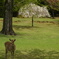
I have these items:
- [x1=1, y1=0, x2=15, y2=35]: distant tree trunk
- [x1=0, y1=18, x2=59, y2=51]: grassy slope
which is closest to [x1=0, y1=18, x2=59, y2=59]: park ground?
[x1=0, y1=18, x2=59, y2=51]: grassy slope

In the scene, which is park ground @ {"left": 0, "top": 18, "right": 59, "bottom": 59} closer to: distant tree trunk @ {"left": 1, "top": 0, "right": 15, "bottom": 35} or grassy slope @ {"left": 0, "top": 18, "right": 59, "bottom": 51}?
grassy slope @ {"left": 0, "top": 18, "right": 59, "bottom": 51}

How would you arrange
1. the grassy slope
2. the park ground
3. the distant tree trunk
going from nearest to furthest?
the park ground, the grassy slope, the distant tree trunk

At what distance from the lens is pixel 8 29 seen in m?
22.1

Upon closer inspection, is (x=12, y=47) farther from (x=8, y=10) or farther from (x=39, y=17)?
(x=39, y=17)

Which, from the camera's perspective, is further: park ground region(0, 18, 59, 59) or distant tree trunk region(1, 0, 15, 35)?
distant tree trunk region(1, 0, 15, 35)

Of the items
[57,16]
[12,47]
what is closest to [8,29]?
[12,47]

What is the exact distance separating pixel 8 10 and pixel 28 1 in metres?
6.16

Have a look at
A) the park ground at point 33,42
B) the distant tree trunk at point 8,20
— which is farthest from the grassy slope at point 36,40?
the distant tree trunk at point 8,20

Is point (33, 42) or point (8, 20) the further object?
point (8, 20)

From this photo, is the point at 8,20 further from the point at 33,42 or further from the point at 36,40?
the point at 33,42

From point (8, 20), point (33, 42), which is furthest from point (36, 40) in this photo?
point (8, 20)

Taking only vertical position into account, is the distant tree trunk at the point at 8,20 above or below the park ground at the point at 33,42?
above

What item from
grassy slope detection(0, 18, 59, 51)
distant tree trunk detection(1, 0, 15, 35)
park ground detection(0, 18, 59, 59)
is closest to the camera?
park ground detection(0, 18, 59, 59)

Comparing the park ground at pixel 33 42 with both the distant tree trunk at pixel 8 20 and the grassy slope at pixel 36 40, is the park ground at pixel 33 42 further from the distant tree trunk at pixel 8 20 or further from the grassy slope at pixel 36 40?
the distant tree trunk at pixel 8 20
